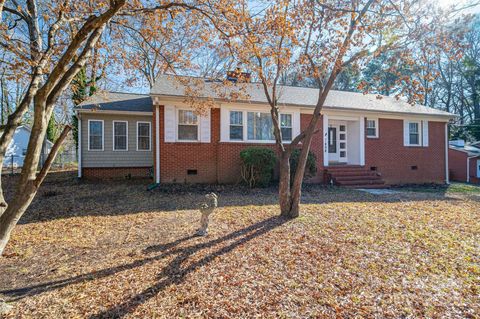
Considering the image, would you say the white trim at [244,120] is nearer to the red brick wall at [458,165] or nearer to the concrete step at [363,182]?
the concrete step at [363,182]

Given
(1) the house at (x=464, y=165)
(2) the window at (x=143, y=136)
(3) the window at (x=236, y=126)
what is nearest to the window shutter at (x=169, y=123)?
(3) the window at (x=236, y=126)

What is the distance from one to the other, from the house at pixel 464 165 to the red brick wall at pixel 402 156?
7.26 meters

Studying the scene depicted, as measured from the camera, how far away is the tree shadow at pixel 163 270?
8.14ft

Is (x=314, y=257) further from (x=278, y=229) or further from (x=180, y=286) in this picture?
(x=180, y=286)

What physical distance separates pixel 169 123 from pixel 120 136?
4774 mm

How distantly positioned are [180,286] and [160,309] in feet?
1.32

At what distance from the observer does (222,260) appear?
3424 millimetres

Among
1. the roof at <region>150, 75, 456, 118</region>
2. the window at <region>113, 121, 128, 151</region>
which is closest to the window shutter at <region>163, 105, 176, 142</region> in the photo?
the roof at <region>150, 75, 456, 118</region>

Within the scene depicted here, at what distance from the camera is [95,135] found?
12156 millimetres

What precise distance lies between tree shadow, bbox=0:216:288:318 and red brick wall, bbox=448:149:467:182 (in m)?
20.1

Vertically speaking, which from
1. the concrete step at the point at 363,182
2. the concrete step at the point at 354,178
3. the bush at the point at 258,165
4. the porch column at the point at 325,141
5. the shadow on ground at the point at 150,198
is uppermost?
the porch column at the point at 325,141

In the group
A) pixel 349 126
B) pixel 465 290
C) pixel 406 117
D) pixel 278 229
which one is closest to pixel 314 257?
pixel 278 229

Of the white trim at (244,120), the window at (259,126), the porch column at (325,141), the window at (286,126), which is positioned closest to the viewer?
the white trim at (244,120)

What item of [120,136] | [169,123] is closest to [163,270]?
[169,123]
